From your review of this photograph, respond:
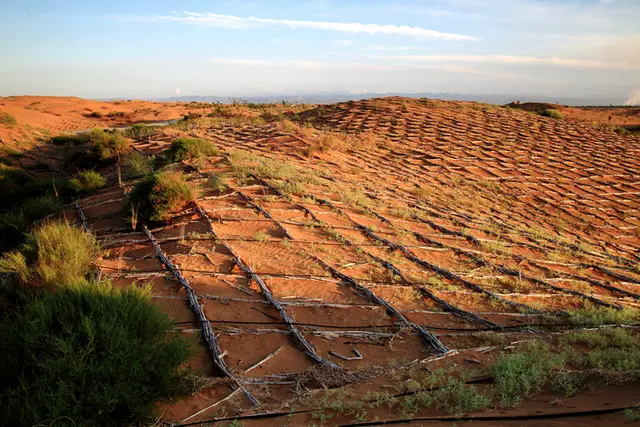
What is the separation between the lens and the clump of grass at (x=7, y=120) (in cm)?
1622

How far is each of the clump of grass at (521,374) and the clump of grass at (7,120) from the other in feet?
64.3

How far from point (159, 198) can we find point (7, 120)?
15.4m

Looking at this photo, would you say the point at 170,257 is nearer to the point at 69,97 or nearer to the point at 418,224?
the point at 418,224

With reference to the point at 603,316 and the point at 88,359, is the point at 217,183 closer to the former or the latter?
the point at 88,359

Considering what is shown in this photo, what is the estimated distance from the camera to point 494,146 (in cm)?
1191

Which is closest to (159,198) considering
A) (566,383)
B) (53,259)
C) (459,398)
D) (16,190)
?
(53,259)

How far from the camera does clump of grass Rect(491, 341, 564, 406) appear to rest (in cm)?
249

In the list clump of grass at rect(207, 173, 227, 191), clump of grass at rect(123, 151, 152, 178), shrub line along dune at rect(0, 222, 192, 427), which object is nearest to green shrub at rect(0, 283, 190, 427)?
shrub line along dune at rect(0, 222, 192, 427)

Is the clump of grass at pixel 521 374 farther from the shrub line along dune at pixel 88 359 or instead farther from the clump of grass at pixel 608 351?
the shrub line along dune at pixel 88 359

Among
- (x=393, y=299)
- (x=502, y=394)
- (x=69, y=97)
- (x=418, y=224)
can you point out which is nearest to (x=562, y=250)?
Answer: (x=418, y=224)

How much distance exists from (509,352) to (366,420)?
4.89ft

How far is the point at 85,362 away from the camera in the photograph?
2.25 metres

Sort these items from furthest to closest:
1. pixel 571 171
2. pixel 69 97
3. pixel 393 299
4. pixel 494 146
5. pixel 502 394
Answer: pixel 69 97
pixel 494 146
pixel 571 171
pixel 393 299
pixel 502 394

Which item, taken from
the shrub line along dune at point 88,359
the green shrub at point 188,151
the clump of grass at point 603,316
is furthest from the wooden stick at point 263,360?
the green shrub at point 188,151
